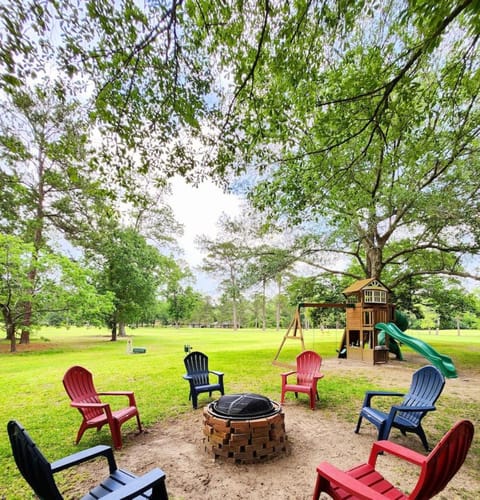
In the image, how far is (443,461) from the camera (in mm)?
1941

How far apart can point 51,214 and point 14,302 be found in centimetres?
550

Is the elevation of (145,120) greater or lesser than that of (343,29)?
lesser

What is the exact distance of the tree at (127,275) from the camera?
61.5ft

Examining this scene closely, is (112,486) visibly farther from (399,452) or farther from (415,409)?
(415,409)

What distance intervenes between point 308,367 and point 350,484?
376 centimetres

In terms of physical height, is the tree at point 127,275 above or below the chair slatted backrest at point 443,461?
above

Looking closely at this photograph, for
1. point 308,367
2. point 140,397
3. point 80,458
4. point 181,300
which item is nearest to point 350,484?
point 80,458

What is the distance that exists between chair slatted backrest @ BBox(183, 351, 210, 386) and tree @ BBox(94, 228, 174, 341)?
46.8 ft

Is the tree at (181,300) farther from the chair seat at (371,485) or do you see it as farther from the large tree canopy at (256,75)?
the chair seat at (371,485)

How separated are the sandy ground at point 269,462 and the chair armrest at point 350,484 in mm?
767

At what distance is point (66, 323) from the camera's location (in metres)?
14.6

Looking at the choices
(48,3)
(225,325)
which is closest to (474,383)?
(48,3)

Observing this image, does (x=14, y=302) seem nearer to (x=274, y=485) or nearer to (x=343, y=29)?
(x=274, y=485)

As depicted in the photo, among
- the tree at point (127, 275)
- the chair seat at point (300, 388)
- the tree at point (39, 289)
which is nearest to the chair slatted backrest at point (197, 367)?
the chair seat at point (300, 388)
